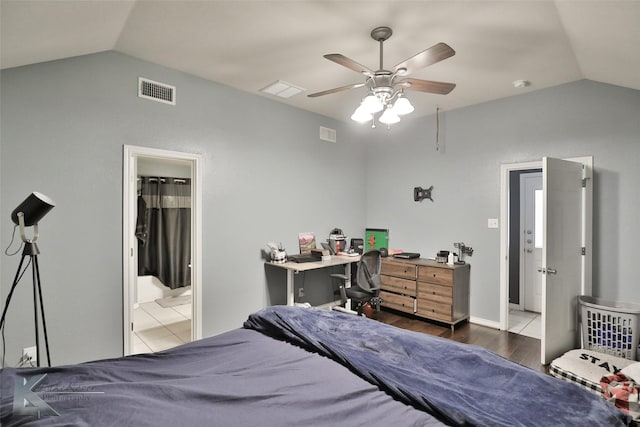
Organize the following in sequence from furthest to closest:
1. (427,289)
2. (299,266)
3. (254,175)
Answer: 1. (427,289)
2. (254,175)
3. (299,266)

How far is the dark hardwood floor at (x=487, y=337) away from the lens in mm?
3189

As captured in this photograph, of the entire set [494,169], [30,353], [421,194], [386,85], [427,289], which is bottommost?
[30,353]

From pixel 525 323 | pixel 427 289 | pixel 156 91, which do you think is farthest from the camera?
pixel 525 323

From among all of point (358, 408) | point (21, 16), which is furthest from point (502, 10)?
point (21, 16)

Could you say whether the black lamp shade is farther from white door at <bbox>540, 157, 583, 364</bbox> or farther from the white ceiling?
white door at <bbox>540, 157, 583, 364</bbox>

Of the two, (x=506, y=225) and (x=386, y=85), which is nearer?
(x=386, y=85)

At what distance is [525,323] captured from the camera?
4141mm

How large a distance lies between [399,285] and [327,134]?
241 centimetres

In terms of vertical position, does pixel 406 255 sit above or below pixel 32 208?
below

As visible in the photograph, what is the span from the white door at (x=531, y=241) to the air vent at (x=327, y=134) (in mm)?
2882

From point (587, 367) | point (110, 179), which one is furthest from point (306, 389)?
point (587, 367)

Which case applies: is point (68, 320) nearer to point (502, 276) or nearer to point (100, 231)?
point (100, 231)

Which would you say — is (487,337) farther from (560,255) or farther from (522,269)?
(522,269)

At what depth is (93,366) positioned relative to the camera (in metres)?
1.47
